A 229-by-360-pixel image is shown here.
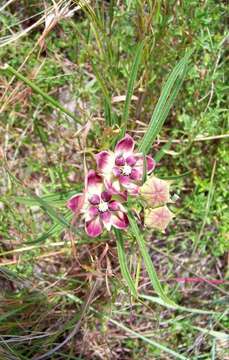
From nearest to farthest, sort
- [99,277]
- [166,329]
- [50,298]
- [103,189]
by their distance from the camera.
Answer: [103,189], [99,277], [50,298], [166,329]

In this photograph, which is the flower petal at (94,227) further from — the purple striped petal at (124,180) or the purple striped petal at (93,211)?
the purple striped petal at (124,180)

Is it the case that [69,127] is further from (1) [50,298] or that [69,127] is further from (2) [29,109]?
(1) [50,298]

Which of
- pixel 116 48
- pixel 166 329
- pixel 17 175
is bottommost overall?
pixel 166 329

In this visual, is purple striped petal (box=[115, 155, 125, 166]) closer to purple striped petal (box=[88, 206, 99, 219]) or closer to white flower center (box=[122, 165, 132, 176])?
white flower center (box=[122, 165, 132, 176])

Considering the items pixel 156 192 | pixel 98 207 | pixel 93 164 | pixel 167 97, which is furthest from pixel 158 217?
pixel 93 164

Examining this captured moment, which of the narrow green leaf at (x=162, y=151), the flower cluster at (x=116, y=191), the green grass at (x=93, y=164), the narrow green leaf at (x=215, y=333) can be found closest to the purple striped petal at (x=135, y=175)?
the flower cluster at (x=116, y=191)

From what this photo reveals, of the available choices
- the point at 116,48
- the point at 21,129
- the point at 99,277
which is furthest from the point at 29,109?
the point at 99,277

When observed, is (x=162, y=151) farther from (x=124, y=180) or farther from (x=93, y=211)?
(x=93, y=211)
